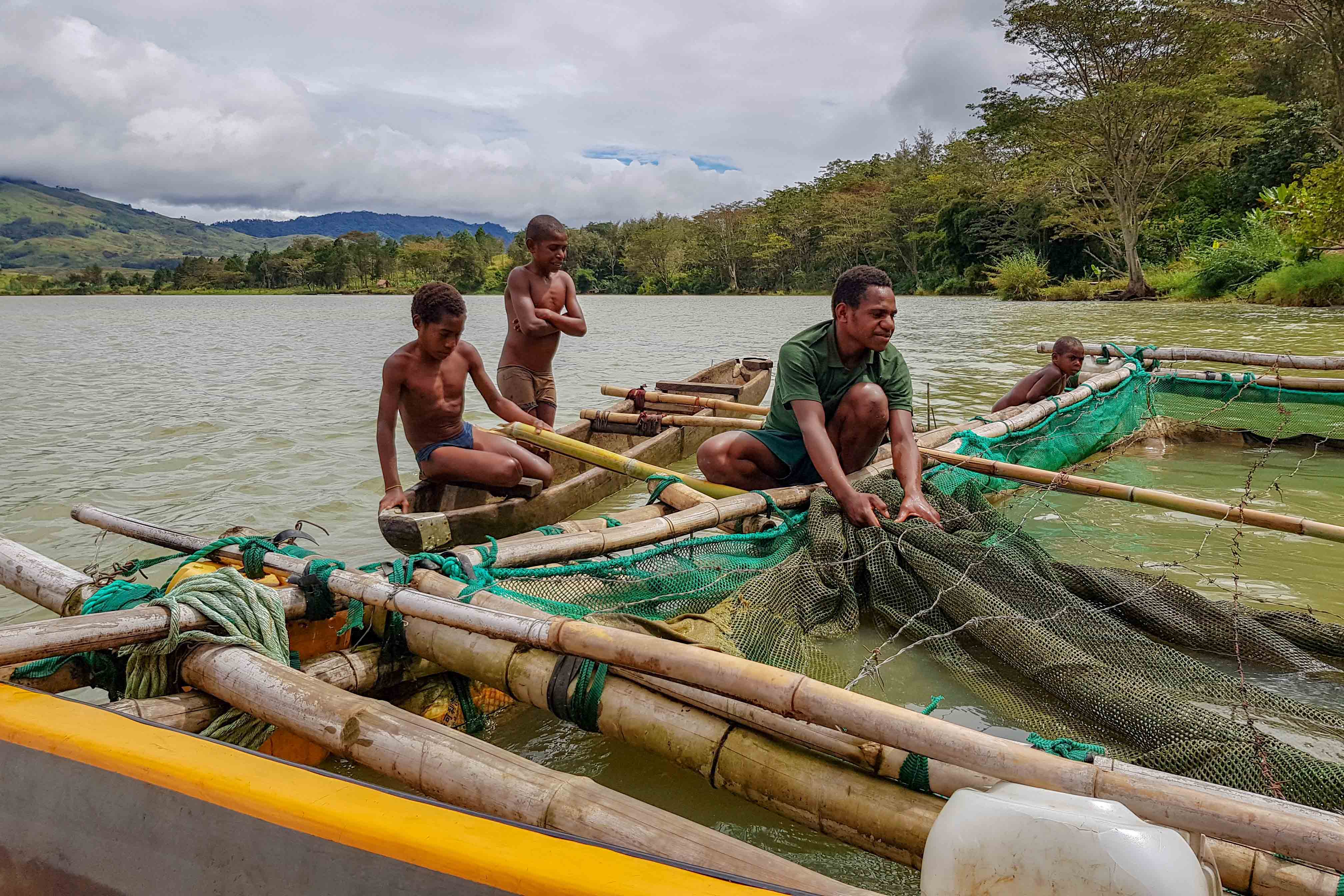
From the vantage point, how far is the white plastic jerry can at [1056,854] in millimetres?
1005

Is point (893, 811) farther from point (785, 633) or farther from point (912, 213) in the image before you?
point (912, 213)

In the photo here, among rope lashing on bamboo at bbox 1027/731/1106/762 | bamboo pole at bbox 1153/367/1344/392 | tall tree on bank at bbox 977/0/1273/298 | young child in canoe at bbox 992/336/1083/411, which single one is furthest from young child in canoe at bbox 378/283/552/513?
tall tree on bank at bbox 977/0/1273/298

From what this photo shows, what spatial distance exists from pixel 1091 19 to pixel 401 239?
A: 72.4 metres

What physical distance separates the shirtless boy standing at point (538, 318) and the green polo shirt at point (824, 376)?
82.4 inches

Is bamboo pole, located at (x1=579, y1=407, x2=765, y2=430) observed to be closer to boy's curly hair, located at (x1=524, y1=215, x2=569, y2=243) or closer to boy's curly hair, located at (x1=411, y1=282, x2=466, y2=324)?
boy's curly hair, located at (x1=524, y1=215, x2=569, y2=243)

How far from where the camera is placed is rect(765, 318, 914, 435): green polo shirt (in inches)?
142

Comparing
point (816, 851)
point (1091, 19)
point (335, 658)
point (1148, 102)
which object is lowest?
point (816, 851)

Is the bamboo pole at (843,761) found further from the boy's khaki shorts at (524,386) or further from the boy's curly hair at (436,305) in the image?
the boy's khaki shorts at (524,386)

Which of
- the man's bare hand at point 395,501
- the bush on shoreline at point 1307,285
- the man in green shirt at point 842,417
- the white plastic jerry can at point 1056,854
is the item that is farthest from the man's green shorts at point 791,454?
the bush on shoreline at point 1307,285

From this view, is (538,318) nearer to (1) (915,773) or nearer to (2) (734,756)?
(2) (734,756)

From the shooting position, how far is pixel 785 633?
251 centimetres

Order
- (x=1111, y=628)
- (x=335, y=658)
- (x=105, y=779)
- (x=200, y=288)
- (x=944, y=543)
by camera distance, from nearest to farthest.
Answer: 1. (x=105, y=779)
2. (x=335, y=658)
3. (x=1111, y=628)
4. (x=944, y=543)
5. (x=200, y=288)

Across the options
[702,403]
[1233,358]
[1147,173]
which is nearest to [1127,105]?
[1147,173]

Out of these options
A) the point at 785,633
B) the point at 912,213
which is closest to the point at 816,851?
the point at 785,633
